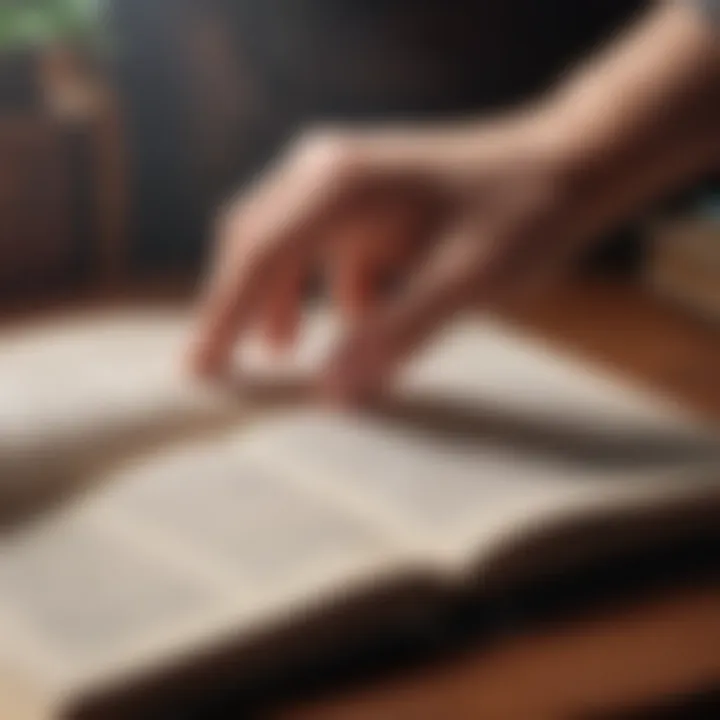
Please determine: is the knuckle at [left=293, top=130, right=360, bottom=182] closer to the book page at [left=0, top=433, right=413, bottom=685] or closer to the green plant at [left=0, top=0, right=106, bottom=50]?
the book page at [left=0, top=433, right=413, bottom=685]

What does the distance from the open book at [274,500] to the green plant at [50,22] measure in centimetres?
26

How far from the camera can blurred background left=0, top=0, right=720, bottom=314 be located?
3.06 feet

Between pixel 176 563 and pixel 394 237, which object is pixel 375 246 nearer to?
pixel 394 237

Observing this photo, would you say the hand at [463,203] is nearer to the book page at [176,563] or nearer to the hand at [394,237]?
the hand at [394,237]

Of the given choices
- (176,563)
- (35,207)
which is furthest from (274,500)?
(35,207)

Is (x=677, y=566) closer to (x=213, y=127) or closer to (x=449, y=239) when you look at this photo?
(x=449, y=239)

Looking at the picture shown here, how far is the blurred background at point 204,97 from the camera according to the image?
Result: 93 cm

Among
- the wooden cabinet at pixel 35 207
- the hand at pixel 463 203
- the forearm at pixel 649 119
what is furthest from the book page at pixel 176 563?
the wooden cabinet at pixel 35 207

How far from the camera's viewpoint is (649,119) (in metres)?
0.69

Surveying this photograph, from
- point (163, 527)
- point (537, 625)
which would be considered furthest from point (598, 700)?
point (163, 527)

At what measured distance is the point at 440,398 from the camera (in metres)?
0.68

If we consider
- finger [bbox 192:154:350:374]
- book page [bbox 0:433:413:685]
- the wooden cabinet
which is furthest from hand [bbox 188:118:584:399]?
→ the wooden cabinet

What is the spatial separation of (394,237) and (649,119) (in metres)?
0.12

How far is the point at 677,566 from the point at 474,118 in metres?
0.50
